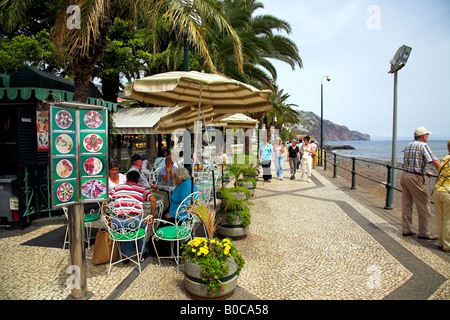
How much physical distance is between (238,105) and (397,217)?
4355 millimetres

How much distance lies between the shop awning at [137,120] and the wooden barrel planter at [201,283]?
1001 cm

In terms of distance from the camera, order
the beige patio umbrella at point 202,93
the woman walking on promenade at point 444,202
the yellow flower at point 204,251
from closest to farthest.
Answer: the yellow flower at point 204,251 < the beige patio umbrella at point 202,93 < the woman walking on promenade at point 444,202

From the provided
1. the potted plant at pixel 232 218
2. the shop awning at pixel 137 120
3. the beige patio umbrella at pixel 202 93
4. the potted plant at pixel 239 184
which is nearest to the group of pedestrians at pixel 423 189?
the beige patio umbrella at pixel 202 93

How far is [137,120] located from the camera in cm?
1436

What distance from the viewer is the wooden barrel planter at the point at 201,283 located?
2941mm

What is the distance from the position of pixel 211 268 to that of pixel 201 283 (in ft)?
0.68

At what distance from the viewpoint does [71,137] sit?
9.93 ft

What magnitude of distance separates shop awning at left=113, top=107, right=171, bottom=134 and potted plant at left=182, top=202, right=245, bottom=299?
991 centimetres

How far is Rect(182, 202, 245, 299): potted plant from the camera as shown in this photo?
2899 millimetres

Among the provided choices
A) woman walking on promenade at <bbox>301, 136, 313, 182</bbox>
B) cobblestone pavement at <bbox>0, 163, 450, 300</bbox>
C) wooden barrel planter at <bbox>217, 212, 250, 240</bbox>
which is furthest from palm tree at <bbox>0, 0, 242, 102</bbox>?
woman walking on promenade at <bbox>301, 136, 313, 182</bbox>

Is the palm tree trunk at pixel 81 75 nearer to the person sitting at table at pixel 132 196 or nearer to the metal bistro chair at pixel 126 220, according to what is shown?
the person sitting at table at pixel 132 196
